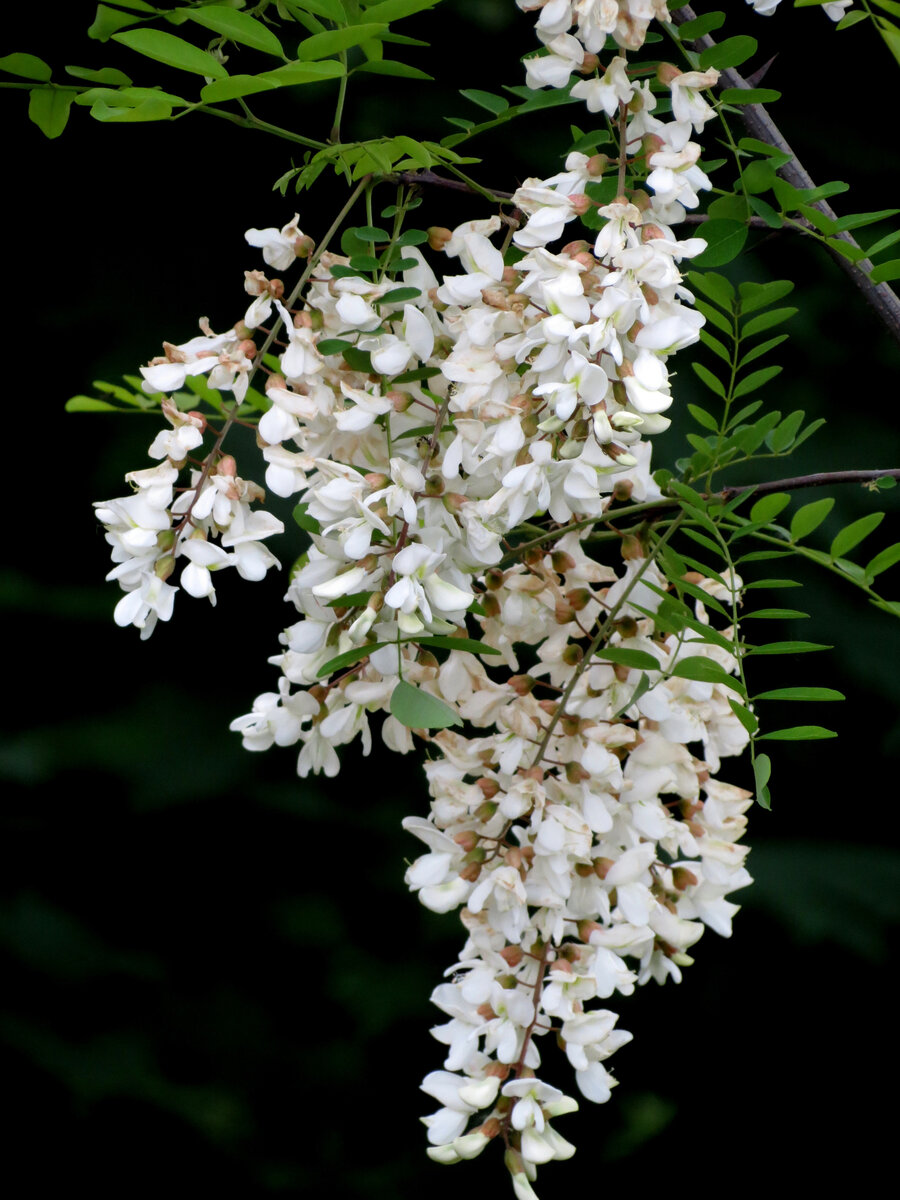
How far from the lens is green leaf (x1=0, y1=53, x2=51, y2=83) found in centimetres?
55

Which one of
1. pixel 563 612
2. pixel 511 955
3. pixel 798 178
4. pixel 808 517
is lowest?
pixel 511 955

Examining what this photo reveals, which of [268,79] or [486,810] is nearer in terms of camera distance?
[268,79]

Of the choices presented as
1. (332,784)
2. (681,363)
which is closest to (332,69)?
(681,363)

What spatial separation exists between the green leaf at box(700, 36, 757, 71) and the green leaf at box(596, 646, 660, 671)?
244 millimetres

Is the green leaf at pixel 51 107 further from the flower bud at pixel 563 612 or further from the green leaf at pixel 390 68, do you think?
the flower bud at pixel 563 612

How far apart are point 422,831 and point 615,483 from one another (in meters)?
0.19

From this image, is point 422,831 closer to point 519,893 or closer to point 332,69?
point 519,893

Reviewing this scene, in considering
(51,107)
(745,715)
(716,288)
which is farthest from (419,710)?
(51,107)

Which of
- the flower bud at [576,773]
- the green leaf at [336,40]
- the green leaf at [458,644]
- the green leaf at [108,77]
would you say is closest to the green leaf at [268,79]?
the green leaf at [336,40]

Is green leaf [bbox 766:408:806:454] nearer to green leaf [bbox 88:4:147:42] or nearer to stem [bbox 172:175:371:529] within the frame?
stem [bbox 172:175:371:529]

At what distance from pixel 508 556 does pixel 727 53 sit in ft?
0.76

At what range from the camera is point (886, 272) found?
513 millimetres

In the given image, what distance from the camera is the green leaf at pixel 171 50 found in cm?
47

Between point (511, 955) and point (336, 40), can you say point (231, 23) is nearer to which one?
point (336, 40)
